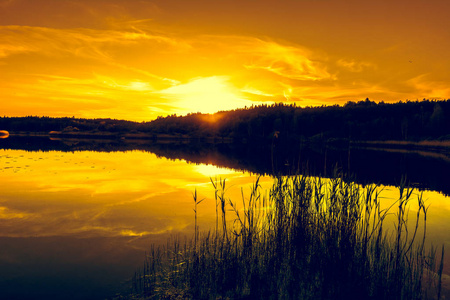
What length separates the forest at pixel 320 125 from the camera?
11762cm

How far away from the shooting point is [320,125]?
150625 millimetres

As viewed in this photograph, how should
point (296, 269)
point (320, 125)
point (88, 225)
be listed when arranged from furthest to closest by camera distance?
point (320, 125)
point (88, 225)
point (296, 269)

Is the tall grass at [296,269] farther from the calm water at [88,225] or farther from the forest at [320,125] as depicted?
the forest at [320,125]

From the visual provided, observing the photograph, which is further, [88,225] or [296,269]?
[88,225]

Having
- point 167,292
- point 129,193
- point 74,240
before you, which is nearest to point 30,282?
point 74,240

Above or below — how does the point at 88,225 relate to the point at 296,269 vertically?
below

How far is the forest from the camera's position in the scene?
118 metres

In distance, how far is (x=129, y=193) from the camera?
18109mm

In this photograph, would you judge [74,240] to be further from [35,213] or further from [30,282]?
[35,213]

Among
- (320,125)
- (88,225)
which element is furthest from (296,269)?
(320,125)

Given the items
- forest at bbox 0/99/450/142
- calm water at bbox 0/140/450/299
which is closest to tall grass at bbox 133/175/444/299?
calm water at bbox 0/140/450/299

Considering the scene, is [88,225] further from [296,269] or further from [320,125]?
[320,125]

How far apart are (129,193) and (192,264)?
11503 millimetres

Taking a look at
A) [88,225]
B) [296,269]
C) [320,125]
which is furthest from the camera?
[320,125]
